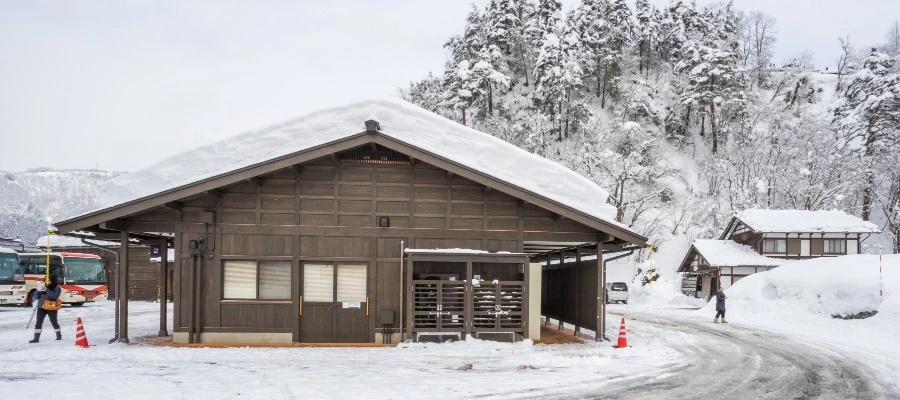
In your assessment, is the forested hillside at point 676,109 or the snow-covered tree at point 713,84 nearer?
the forested hillside at point 676,109

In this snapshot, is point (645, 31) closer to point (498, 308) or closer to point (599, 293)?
point (599, 293)

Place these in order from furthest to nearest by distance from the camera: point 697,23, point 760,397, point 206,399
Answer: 1. point 697,23
2. point 760,397
3. point 206,399

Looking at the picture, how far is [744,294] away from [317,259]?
2063cm

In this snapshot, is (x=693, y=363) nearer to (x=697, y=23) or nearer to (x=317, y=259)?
(x=317, y=259)

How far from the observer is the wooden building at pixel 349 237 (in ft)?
50.4

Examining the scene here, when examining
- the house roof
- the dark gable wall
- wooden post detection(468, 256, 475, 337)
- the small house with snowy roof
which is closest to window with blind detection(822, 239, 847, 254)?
the small house with snowy roof

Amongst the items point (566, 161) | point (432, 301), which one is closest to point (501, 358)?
point (432, 301)

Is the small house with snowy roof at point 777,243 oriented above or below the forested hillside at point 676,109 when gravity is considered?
below

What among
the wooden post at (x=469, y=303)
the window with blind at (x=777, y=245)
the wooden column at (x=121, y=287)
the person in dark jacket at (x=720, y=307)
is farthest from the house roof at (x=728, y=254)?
the wooden column at (x=121, y=287)

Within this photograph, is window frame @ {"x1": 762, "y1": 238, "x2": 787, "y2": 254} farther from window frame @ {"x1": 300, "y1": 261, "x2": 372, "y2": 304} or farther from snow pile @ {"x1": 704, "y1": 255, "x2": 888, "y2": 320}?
window frame @ {"x1": 300, "y1": 261, "x2": 372, "y2": 304}

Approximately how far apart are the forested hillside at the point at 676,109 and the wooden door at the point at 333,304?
35798 mm

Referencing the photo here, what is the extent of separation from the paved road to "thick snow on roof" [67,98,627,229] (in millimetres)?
4257

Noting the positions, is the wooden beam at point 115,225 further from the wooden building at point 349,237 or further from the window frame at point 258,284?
the window frame at point 258,284

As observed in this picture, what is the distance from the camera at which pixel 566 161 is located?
5591 centimetres
